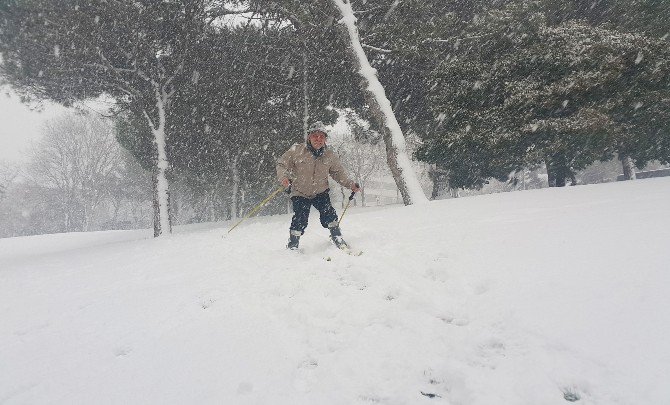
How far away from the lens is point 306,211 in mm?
6148

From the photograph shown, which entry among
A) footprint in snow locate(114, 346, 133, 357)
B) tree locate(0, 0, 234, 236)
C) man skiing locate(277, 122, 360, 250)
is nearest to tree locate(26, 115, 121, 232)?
tree locate(0, 0, 234, 236)

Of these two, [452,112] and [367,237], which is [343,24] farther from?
[367,237]

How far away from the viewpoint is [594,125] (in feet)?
35.9

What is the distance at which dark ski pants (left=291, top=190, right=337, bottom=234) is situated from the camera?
6059mm

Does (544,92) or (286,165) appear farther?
(544,92)

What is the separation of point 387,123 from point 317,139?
561cm

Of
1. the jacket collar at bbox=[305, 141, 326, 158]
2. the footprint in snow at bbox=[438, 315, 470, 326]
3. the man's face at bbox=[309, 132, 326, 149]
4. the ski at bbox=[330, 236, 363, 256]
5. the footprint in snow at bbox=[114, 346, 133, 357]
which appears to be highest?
the man's face at bbox=[309, 132, 326, 149]

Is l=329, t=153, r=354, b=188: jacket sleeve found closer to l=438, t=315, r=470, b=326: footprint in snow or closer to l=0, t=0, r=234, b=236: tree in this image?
l=438, t=315, r=470, b=326: footprint in snow

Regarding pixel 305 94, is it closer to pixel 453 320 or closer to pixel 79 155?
pixel 453 320

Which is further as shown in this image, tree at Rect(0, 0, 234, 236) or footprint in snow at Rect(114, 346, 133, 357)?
tree at Rect(0, 0, 234, 236)

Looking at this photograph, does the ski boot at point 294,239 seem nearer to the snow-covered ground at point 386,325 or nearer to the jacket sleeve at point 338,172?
the snow-covered ground at point 386,325

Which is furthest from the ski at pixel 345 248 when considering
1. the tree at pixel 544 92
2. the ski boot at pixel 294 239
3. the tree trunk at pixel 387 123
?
the tree at pixel 544 92

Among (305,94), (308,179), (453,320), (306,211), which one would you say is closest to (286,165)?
(308,179)

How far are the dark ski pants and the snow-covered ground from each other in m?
0.67
